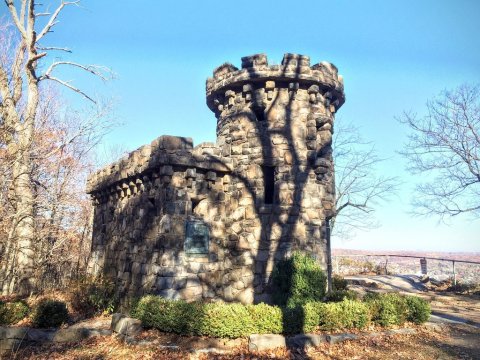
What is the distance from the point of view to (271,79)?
9.48 metres

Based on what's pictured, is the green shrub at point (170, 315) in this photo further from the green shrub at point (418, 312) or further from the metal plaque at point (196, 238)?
the green shrub at point (418, 312)

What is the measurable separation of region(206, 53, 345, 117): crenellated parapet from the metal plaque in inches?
165

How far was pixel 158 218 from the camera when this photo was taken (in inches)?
320

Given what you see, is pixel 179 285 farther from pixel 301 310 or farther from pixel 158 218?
pixel 301 310

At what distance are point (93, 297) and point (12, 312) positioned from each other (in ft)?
6.41

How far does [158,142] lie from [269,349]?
5.70 metres

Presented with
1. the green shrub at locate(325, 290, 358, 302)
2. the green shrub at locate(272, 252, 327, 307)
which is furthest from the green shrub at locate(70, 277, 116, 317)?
the green shrub at locate(325, 290, 358, 302)

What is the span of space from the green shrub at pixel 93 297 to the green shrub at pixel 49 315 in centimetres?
121

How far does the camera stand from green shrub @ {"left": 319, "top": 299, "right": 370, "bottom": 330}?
7125 millimetres

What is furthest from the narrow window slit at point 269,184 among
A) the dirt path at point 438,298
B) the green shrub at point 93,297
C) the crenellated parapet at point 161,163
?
the dirt path at point 438,298

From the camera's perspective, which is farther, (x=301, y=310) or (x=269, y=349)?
(x=301, y=310)

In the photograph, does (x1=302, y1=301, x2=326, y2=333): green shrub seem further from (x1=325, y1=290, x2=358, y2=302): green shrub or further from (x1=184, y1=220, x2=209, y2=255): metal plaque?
(x1=184, y1=220, x2=209, y2=255): metal plaque

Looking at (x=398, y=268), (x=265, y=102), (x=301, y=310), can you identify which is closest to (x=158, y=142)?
(x=265, y=102)

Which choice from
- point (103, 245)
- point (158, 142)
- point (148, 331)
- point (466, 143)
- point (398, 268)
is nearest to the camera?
point (148, 331)
